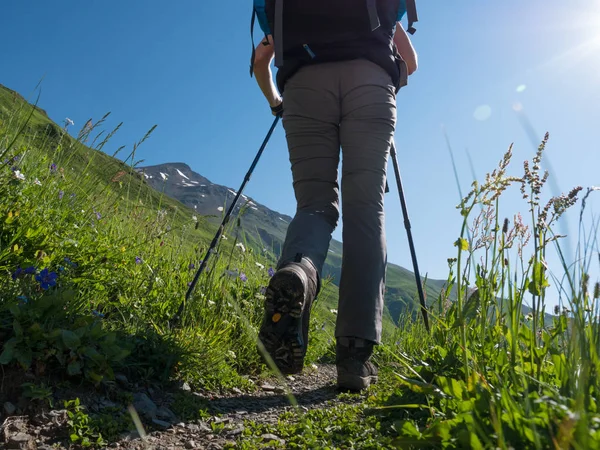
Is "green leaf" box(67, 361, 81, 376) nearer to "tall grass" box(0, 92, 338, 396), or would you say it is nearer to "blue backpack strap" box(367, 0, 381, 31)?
"tall grass" box(0, 92, 338, 396)

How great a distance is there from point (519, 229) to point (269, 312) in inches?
55.1

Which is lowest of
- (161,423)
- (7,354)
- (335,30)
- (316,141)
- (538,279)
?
(161,423)

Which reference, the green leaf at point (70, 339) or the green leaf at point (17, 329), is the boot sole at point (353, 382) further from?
the green leaf at point (17, 329)

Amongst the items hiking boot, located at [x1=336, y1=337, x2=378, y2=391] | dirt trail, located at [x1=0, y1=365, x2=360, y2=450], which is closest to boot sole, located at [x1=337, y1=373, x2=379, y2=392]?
hiking boot, located at [x1=336, y1=337, x2=378, y2=391]

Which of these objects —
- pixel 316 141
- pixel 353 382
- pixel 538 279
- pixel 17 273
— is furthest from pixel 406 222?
pixel 17 273

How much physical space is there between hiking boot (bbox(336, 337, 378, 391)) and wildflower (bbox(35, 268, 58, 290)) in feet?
5.86

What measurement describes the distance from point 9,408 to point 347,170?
2.37m

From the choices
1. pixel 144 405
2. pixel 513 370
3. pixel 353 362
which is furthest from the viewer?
pixel 353 362

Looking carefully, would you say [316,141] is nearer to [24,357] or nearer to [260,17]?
[260,17]

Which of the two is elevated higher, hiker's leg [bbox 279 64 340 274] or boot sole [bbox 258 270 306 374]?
hiker's leg [bbox 279 64 340 274]

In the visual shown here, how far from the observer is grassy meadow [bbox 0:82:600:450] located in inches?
61.2

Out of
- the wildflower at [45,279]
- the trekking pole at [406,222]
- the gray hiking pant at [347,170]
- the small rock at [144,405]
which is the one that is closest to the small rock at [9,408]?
the small rock at [144,405]

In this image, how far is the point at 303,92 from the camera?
349 centimetres

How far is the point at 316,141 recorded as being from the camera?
346 cm
